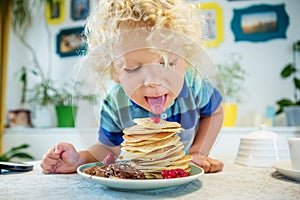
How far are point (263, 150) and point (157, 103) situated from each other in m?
0.34

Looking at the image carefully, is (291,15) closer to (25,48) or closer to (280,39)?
(280,39)

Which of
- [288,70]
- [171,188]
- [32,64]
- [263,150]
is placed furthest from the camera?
[32,64]

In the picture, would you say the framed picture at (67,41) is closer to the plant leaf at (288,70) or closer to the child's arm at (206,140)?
the plant leaf at (288,70)

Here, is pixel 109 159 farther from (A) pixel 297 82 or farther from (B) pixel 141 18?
(A) pixel 297 82

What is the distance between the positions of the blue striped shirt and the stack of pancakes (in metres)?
0.02

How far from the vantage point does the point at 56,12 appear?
2.53m

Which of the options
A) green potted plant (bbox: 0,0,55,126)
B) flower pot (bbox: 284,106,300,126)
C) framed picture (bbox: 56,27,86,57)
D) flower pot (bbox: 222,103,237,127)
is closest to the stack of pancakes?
flower pot (bbox: 222,103,237,127)

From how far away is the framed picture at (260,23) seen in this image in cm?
198

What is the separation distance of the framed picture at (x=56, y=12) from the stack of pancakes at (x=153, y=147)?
7.43 ft

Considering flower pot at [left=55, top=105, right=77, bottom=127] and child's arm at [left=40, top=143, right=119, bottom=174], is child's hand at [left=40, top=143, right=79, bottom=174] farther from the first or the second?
flower pot at [left=55, top=105, right=77, bottom=127]

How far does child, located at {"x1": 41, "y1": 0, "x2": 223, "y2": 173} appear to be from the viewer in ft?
1.56

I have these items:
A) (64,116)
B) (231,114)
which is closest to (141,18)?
(231,114)

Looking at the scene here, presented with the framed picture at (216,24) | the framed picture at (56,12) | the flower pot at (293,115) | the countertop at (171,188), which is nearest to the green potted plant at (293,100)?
the flower pot at (293,115)

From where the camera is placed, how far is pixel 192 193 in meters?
0.41
